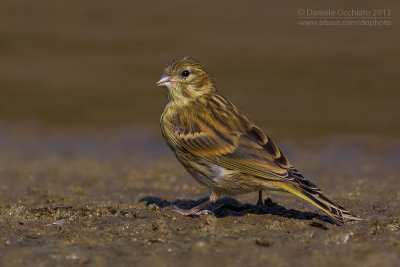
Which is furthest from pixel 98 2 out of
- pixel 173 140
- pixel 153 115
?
pixel 173 140

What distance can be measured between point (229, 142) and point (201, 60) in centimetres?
886

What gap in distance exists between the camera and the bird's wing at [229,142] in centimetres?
586

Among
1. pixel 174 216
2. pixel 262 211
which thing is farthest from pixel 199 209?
pixel 262 211

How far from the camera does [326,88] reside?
13273 millimetres

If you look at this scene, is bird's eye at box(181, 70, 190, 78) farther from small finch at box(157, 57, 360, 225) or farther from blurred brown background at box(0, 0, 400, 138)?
blurred brown background at box(0, 0, 400, 138)

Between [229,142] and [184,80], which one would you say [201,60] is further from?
[229,142]

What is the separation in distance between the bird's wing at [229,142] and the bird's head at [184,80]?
1.01ft

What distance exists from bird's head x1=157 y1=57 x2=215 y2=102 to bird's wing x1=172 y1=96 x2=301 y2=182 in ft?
1.01

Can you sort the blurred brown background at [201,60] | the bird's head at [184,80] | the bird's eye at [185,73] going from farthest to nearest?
the blurred brown background at [201,60] → the bird's eye at [185,73] → the bird's head at [184,80]

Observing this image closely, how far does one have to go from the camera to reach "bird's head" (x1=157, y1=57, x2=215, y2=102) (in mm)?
6871

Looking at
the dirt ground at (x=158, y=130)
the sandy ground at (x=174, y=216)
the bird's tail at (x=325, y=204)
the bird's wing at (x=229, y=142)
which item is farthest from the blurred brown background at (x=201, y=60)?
the bird's tail at (x=325, y=204)

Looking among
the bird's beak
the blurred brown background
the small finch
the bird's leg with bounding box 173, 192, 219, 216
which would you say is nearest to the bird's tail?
the small finch

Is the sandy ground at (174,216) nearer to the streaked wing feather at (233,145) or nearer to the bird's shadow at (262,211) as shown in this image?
the bird's shadow at (262,211)

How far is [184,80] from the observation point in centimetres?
695
